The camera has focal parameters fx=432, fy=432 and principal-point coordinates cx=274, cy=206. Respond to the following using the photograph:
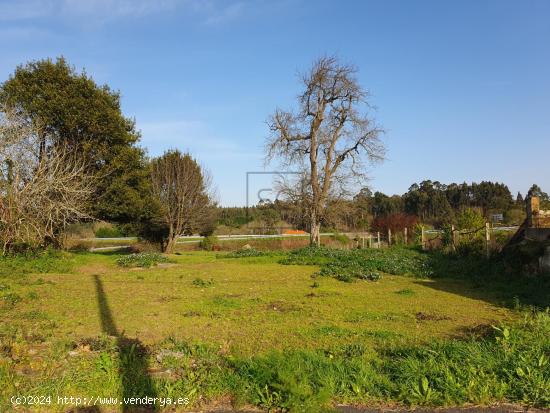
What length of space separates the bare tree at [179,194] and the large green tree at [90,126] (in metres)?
5.96

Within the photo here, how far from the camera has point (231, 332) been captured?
648cm

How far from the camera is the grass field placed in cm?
407

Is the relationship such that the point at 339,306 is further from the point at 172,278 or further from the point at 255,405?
the point at 172,278

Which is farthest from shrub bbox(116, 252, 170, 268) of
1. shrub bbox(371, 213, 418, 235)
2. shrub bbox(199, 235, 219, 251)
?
shrub bbox(371, 213, 418, 235)

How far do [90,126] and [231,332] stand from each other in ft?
54.0

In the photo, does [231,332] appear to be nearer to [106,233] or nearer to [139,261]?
[139,261]

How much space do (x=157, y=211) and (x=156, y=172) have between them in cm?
605

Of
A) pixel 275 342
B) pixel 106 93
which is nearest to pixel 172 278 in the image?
pixel 275 342

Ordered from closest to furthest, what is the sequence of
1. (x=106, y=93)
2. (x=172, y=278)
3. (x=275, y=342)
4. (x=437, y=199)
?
(x=275, y=342) → (x=172, y=278) → (x=106, y=93) → (x=437, y=199)

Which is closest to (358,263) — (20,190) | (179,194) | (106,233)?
(20,190)

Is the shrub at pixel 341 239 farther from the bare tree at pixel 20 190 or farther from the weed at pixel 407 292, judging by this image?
the weed at pixel 407 292

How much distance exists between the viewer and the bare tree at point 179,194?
2855 cm

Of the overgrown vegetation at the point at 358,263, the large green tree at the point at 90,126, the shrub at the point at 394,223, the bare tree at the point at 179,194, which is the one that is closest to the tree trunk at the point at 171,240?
the bare tree at the point at 179,194

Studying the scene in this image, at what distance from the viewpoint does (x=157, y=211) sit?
23.8 m
